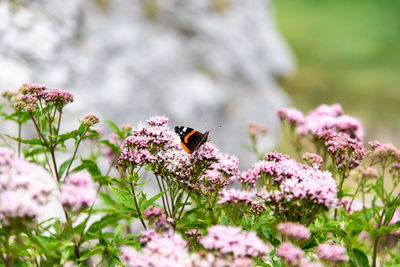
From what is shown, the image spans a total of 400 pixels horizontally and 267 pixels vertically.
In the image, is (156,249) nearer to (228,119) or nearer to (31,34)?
(31,34)

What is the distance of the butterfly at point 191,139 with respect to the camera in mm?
2045

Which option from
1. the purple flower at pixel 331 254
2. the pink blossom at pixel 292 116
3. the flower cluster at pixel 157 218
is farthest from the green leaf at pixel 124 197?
the pink blossom at pixel 292 116

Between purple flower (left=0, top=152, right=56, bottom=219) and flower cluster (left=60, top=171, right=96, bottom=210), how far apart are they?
0.06m

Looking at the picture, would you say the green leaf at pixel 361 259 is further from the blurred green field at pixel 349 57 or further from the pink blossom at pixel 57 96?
the blurred green field at pixel 349 57

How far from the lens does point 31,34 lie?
4523 mm

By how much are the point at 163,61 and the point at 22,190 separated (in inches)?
200

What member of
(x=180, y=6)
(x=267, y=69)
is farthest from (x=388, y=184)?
(x=180, y=6)

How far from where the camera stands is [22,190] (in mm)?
1368

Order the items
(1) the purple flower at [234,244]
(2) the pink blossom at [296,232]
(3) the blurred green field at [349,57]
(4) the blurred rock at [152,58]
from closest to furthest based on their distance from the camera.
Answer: (1) the purple flower at [234,244], (2) the pink blossom at [296,232], (4) the blurred rock at [152,58], (3) the blurred green field at [349,57]

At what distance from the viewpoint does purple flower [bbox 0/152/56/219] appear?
4.29 feet

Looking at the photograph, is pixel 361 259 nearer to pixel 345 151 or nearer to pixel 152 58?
pixel 345 151

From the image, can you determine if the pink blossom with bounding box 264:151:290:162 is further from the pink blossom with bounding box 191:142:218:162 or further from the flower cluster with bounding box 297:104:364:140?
the flower cluster with bounding box 297:104:364:140

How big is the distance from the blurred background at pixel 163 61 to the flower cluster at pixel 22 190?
4.15ft

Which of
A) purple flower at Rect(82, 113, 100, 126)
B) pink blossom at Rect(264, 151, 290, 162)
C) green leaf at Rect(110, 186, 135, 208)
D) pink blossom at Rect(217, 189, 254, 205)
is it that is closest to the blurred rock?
purple flower at Rect(82, 113, 100, 126)
